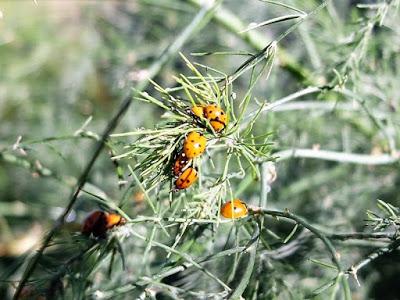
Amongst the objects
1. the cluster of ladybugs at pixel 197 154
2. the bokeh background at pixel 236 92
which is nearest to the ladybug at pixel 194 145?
the cluster of ladybugs at pixel 197 154

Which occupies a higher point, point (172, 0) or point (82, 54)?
point (172, 0)

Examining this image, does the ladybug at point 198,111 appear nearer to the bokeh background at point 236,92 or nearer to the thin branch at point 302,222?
the thin branch at point 302,222

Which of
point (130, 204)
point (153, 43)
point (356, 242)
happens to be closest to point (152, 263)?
point (130, 204)

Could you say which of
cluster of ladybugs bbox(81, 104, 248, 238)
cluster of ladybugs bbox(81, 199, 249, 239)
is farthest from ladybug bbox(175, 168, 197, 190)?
cluster of ladybugs bbox(81, 199, 249, 239)

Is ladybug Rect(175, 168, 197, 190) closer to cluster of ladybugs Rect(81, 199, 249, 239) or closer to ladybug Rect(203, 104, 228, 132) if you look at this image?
ladybug Rect(203, 104, 228, 132)

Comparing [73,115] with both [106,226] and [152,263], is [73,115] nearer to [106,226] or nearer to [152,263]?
[152,263]

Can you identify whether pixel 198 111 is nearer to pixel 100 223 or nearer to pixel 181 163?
pixel 181 163
